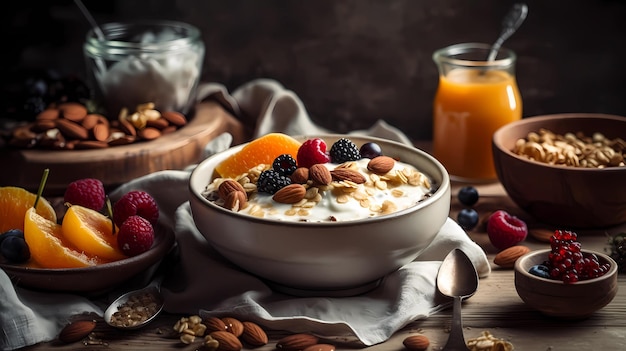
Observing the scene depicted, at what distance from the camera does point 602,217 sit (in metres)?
1.75

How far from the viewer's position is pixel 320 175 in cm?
147

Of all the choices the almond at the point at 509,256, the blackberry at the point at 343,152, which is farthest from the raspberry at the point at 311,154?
the almond at the point at 509,256

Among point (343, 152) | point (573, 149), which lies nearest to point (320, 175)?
point (343, 152)

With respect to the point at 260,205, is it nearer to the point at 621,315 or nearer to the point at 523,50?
the point at 621,315

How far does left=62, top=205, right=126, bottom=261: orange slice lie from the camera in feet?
4.78

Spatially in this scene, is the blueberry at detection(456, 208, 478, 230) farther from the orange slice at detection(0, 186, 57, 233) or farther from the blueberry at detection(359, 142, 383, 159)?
the orange slice at detection(0, 186, 57, 233)

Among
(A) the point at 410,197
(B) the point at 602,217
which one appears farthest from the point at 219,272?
(B) the point at 602,217

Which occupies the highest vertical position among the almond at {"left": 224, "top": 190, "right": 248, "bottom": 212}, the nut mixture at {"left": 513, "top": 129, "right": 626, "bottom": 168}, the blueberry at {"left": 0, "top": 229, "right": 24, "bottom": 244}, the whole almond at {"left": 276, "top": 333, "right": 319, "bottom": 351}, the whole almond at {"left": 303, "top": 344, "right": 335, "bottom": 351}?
the almond at {"left": 224, "top": 190, "right": 248, "bottom": 212}

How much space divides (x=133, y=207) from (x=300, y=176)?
1.07ft

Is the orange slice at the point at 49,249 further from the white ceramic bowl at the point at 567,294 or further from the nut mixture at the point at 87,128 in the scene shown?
the white ceramic bowl at the point at 567,294

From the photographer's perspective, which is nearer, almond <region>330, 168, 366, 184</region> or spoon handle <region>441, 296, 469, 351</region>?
spoon handle <region>441, 296, 469, 351</region>

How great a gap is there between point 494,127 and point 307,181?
75cm

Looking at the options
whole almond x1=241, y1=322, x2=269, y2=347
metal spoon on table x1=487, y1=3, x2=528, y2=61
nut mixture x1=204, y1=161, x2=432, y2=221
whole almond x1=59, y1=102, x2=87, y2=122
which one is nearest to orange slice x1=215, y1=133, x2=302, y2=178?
nut mixture x1=204, y1=161, x2=432, y2=221

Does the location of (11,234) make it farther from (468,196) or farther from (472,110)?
(472,110)
